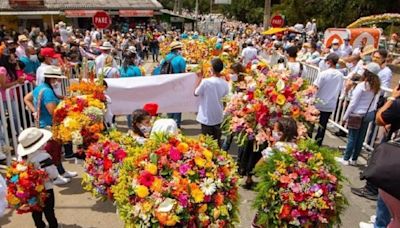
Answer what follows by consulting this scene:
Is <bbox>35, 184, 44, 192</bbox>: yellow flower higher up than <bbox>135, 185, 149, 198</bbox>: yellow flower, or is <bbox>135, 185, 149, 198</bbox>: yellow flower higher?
<bbox>135, 185, 149, 198</bbox>: yellow flower

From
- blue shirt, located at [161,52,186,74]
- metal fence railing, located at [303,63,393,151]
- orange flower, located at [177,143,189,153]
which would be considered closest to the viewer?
orange flower, located at [177,143,189,153]

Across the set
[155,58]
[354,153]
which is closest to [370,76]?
[354,153]

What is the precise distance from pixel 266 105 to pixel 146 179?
9.09 ft

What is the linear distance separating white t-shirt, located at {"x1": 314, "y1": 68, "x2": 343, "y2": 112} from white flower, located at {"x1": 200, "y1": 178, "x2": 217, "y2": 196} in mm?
4334

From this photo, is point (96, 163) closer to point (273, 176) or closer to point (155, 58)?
point (273, 176)

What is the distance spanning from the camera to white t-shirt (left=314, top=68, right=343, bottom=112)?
6630 mm

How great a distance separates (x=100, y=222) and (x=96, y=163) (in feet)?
2.71

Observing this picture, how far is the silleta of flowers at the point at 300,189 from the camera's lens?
3369mm

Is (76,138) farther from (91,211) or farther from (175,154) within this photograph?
(175,154)

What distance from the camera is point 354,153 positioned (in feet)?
21.5

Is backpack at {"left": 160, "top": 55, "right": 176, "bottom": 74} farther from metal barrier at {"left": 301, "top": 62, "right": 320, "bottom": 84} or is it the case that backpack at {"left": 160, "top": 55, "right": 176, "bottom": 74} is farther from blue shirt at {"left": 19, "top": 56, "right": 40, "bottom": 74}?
metal barrier at {"left": 301, "top": 62, "right": 320, "bottom": 84}

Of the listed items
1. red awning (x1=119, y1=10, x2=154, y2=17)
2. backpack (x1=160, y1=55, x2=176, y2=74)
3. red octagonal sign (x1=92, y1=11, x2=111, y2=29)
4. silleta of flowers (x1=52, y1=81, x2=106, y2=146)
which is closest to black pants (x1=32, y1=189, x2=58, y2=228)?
silleta of flowers (x1=52, y1=81, x2=106, y2=146)

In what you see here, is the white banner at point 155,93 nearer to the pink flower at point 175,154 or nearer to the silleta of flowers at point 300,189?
the silleta of flowers at point 300,189

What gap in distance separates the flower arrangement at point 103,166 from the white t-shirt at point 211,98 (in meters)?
1.73
